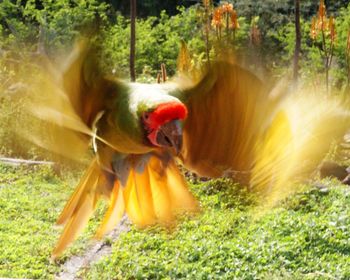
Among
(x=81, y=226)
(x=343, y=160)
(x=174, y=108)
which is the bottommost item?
(x=343, y=160)

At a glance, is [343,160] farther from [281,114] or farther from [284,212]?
[281,114]

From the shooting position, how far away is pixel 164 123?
2.90 feet

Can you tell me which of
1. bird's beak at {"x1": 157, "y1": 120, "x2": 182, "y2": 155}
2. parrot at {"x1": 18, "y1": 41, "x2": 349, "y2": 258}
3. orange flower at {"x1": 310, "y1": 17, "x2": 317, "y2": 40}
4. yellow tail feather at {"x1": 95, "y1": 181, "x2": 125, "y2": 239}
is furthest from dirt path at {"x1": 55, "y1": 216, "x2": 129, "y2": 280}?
bird's beak at {"x1": 157, "y1": 120, "x2": 182, "y2": 155}

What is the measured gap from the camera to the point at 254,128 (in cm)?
102

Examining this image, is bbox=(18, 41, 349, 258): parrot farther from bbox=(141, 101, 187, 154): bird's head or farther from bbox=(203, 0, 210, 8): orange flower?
bbox=(203, 0, 210, 8): orange flower

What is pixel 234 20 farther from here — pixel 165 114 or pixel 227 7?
pixel 165 114

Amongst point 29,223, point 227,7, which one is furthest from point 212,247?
point 227,7

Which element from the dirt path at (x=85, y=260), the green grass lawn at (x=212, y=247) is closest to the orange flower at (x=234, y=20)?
the green grass lawn at (x=212, y=247)

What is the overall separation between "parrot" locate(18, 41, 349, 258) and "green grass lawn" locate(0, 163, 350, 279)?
3.71 feet

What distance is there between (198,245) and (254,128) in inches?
53.3

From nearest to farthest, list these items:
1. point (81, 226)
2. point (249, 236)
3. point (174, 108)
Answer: point (174, 108), point (81, 226), point (249, 236)

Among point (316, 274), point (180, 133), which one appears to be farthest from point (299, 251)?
point (180, 133)

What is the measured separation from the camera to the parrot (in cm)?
100

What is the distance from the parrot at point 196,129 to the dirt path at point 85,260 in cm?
122
